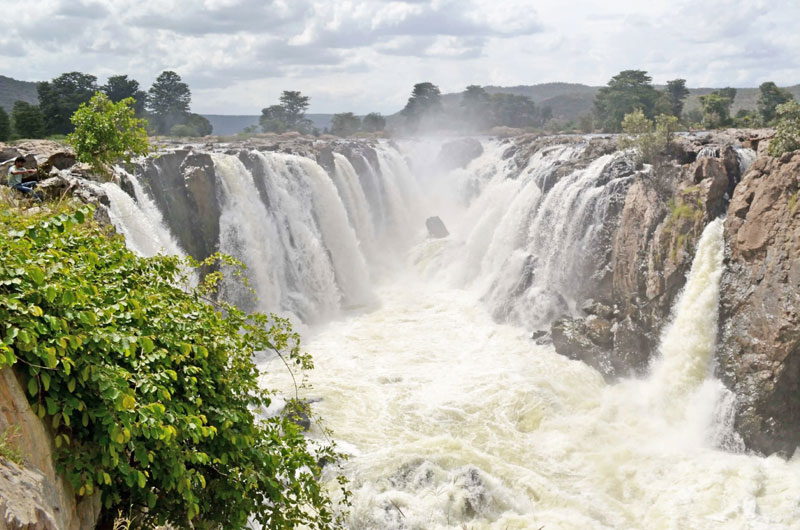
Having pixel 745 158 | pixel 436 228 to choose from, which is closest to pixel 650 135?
pixel 745 158

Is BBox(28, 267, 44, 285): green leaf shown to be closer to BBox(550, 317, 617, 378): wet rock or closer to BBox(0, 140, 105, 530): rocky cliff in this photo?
BBox(0, 140, 105, 530): rocky cliff

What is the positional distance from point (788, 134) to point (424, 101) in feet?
298

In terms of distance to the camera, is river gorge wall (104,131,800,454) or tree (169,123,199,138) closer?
river gorge wall (104,131,800,454)

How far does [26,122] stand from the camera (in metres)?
38.5

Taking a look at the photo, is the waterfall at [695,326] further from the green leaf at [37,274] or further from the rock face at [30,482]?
the green leaf at [37,274]

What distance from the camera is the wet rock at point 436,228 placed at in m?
38.6

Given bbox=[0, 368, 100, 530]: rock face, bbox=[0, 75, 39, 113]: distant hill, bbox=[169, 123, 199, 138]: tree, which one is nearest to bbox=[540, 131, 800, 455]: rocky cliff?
bbox=[0, 368, 100, 530]: rock face

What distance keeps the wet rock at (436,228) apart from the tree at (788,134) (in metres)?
22.0

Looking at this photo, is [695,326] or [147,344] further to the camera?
[695,326]

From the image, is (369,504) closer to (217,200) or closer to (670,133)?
(217,200)

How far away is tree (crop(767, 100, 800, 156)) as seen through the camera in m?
17.4

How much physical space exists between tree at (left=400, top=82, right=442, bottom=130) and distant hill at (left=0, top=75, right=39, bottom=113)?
71.5 metres

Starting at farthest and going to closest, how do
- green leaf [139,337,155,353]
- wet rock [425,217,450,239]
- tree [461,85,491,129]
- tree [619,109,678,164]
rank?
tree [461,85,491,129] < wet rock [425,217,450,239] < tree [619,109,678,164] < green leaf [139,337,155,353]

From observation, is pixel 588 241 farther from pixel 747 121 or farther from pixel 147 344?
pixel 747 121
